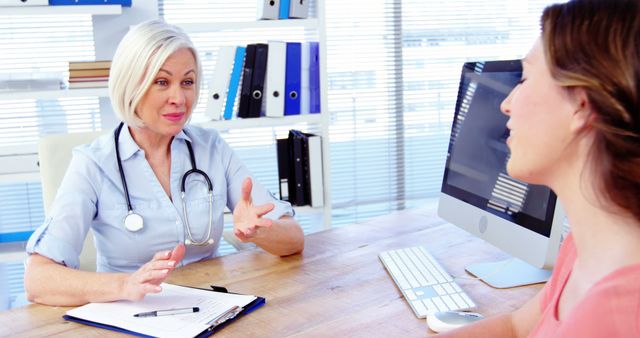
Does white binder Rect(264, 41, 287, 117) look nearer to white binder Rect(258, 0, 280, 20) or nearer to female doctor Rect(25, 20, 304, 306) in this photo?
white binder Rect(258, 0, 280, 20)

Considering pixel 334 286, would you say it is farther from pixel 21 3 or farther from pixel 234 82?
pixel 21 3

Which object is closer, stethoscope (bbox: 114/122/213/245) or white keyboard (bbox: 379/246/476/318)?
white keyboard (bbox: 379/246/476/318)

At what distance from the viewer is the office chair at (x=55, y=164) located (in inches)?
81.0

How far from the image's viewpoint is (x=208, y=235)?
1.93 m

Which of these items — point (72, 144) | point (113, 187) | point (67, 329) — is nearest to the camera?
point (67, 329)

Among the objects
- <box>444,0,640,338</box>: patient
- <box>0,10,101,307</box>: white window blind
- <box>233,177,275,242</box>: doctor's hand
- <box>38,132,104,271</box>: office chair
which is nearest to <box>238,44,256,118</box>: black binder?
<box>0,10,101,307</box>: white window blind

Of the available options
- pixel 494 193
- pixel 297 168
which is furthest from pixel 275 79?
pixel 494 193

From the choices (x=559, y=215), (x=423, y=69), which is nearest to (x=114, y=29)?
(x=423, y=69)

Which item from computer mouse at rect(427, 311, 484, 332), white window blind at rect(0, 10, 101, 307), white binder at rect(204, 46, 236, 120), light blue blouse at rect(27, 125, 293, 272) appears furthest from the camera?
white window blind at rect(0, 10, 101, 307)

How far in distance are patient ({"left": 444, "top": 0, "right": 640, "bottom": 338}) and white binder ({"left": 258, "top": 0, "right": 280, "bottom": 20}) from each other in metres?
1.99

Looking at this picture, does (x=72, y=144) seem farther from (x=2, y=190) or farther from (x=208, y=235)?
(x=2, y=190)

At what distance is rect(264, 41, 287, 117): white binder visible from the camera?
111 inches

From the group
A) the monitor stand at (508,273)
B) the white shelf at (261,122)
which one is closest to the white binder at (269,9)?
the white shelf at (261,122)

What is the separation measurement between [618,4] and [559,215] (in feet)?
2.17
